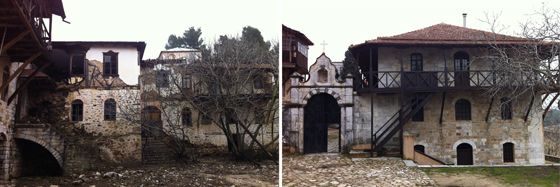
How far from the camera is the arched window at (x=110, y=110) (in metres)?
3.24

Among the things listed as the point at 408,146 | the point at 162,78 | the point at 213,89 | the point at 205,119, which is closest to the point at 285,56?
the point at 213,89

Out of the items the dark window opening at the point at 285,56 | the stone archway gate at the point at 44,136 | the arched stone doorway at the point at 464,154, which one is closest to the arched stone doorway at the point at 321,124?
the dark window opening at the point at 285,56

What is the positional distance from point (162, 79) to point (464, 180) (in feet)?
7.62

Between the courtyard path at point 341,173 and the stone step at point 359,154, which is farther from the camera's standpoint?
the stone step at point 359,154

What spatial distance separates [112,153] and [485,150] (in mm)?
2703

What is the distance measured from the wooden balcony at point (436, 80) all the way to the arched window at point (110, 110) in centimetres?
215

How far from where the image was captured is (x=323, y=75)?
462cm

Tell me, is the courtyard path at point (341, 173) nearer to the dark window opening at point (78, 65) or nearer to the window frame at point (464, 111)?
the window frame at point (464, 111)

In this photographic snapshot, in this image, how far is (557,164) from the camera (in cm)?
394

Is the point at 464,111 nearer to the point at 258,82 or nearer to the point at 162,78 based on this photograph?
the point at 258,82

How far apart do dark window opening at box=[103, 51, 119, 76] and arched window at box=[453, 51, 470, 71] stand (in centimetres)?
252

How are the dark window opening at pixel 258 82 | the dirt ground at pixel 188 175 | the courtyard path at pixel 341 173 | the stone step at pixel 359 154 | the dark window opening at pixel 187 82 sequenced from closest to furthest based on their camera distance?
the dirt ground at pixel 188 175, the dark window opening at pixel 187 82, the dark window opening at pixel 258 82, the courtyard path at pixel 341 173, the stone step at pixel 359 154

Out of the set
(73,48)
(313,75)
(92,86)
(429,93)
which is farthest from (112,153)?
(429,93)

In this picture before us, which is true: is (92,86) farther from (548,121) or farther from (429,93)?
(548,121)
